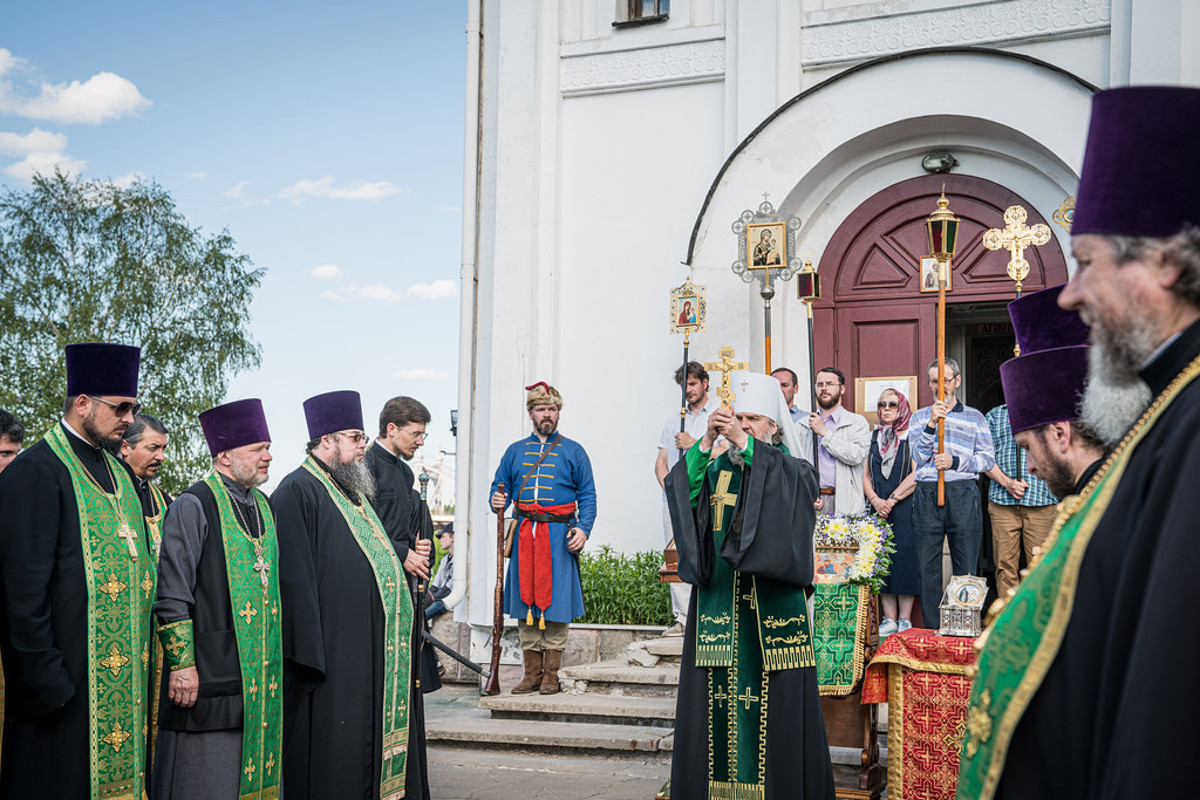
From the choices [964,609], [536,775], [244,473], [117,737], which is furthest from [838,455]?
[117,737]

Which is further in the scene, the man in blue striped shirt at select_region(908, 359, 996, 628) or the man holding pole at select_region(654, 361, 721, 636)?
the man holding pole at select_region(654, 361, 721, 636)

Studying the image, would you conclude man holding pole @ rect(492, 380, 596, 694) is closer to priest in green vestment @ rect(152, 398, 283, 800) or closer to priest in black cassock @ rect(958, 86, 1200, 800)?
priest in green vestment @ rect(152, 398, 283, 800)

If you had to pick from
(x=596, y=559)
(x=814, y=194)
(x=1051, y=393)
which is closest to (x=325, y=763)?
(x=1051, y=393)

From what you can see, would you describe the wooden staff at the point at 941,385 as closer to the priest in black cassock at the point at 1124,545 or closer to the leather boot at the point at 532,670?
the leather boot at the point at 532,670

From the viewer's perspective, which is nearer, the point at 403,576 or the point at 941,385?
the point at 403,576

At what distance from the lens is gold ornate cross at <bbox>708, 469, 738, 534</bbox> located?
18.9 ft

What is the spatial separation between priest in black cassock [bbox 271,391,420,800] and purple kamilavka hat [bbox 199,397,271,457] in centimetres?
33

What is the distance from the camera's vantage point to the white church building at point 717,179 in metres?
10.8

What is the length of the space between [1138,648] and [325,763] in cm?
452

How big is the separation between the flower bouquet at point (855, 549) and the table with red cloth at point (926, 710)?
0.91 m

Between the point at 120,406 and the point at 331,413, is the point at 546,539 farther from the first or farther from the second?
the point at 120,406

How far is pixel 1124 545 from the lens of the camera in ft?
6.99

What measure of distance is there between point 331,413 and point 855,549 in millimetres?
3274

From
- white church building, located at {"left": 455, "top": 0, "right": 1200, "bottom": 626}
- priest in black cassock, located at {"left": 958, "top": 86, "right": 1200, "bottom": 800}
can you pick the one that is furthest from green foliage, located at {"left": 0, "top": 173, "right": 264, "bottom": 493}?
priest in black cassock, located at {"left": 958, "top": 86, "right": 1200, "bottom": 800}
